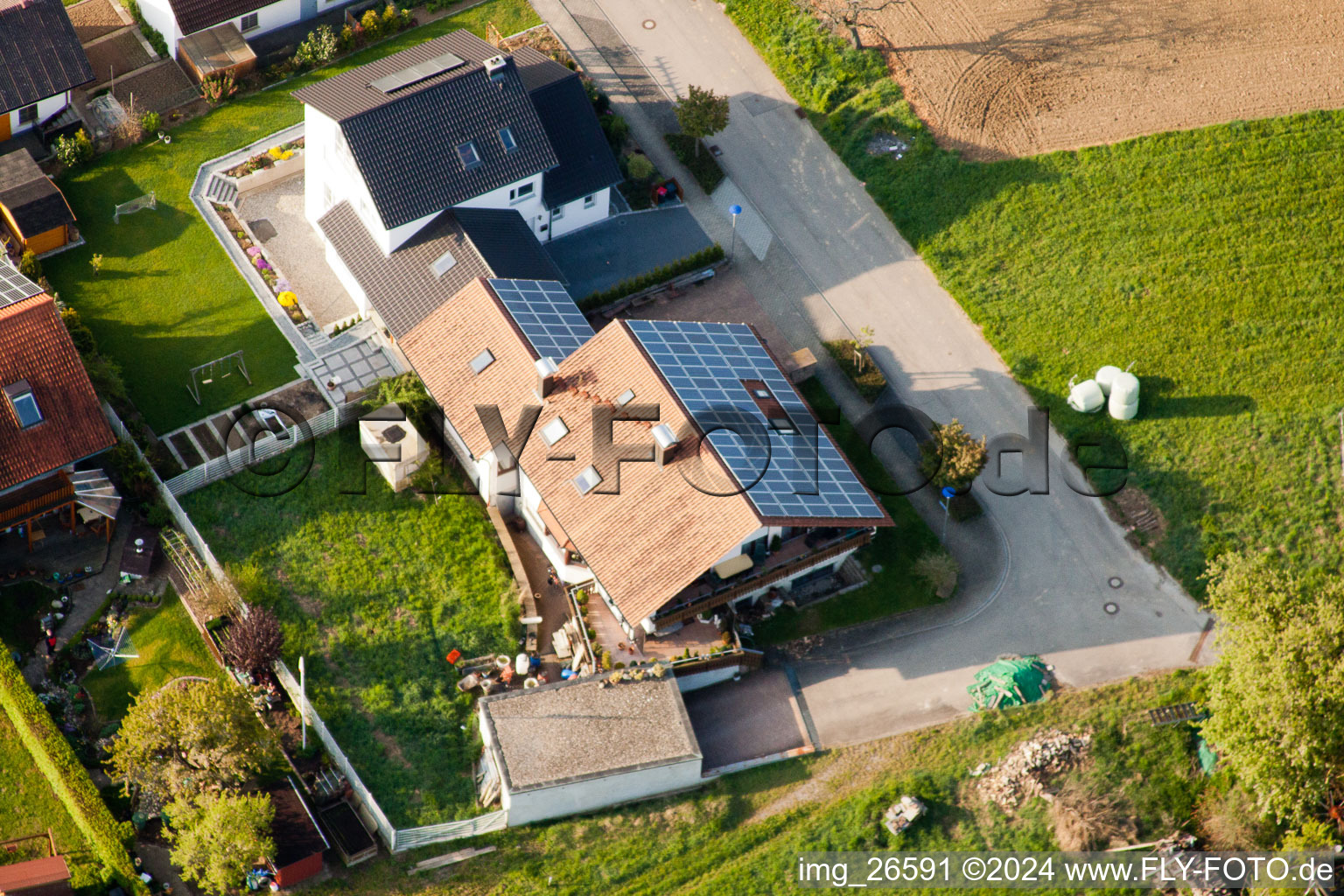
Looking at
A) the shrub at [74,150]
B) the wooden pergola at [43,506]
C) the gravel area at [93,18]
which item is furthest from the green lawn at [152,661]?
the gravel area at [93,18]

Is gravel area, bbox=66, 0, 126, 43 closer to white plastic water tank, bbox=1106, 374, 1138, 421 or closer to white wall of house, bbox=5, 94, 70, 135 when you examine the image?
white wall of house, bbox=5, 94, 70, 135

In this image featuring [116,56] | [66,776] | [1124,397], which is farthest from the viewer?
[116,56]

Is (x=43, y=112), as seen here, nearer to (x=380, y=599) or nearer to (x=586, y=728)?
(x=380, y=599)

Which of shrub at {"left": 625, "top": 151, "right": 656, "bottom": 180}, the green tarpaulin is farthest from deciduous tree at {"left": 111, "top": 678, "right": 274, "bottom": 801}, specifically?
shrub at {"left": 625, "top": 151, "right": 656, "bottom": 180}

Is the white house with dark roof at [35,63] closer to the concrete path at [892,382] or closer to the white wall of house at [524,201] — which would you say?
the white wall of house at [524,201]

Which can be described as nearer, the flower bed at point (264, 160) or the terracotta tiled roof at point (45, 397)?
the terracotta tiled roof at point (45, 397)

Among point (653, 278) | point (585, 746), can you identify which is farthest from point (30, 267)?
point (585, 746)

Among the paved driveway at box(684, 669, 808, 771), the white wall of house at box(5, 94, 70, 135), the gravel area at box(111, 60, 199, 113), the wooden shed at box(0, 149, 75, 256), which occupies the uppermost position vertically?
the white wall of house at box(5, 94, 70, 135)
